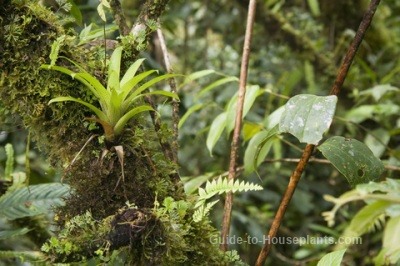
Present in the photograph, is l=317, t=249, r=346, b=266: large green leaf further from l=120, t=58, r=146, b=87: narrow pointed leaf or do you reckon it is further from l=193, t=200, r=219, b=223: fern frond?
l=120, t=58, r=146, b=87: narrow pointed leaf

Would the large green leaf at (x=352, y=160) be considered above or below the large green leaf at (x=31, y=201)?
above

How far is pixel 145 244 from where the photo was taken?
3.30ft

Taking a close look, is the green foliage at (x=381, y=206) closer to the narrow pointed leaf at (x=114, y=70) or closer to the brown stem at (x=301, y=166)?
the brown stem at (x=301, y=166)

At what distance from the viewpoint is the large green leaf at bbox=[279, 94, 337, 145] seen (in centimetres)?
106

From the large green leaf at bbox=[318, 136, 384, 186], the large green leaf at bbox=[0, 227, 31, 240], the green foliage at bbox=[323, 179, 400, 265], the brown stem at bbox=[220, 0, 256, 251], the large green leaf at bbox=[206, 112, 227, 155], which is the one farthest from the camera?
the large green leaf at bbox=[206, 112, 227, 155]

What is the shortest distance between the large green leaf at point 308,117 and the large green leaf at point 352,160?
0.11 m

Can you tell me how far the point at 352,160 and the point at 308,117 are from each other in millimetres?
159

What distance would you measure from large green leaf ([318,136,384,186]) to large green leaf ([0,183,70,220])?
29.8 inches

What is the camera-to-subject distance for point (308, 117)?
3.58ft

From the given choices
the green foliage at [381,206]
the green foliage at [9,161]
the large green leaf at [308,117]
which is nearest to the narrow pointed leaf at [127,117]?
the large green leaf at [308,117]

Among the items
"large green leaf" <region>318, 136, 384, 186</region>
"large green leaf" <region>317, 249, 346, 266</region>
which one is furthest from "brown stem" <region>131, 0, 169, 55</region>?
"large green leaf" <region>317, 249, 346, 266</region>

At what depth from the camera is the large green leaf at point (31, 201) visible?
1.55 m

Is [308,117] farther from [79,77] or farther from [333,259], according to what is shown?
[79,77]

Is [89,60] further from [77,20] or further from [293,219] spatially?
[293,219]
